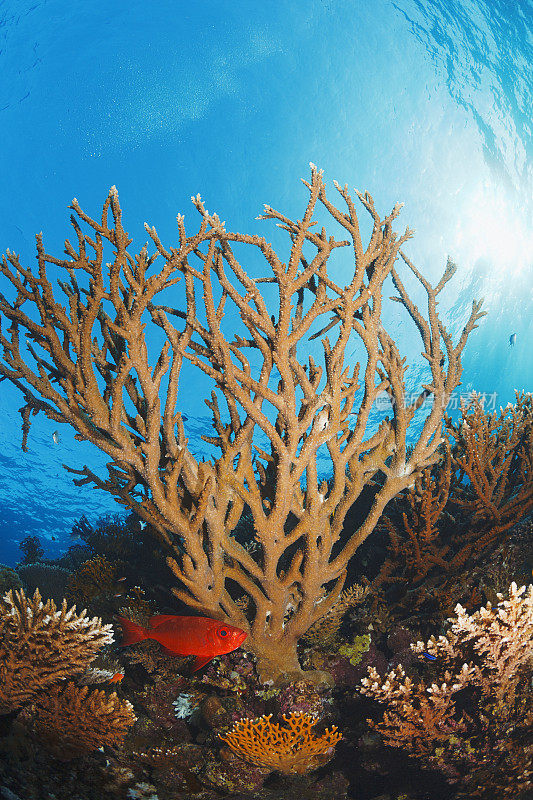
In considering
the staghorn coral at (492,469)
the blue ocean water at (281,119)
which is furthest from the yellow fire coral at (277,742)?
the blue ocean water at (281,119)

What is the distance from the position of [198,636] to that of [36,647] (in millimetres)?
1074

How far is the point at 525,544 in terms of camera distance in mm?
4035

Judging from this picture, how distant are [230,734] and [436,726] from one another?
56.8 inches

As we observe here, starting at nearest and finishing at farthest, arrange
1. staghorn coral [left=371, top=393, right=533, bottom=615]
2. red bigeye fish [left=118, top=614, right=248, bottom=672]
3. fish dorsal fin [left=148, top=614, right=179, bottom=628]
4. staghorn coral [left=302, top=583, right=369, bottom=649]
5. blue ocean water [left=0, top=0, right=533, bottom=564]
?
red bigeye fish [left=118, top=614, right=248, bottom=672], fish dorsal fin [left=148, top=614, right=179, bottom=628], staghorn coral [left=302, top=583, right=369, bottom=649], staghorn coral [left=371, top=393, right=533, bottom=615], blue ocean water [left=0, top=0, right=533, bottom=564]

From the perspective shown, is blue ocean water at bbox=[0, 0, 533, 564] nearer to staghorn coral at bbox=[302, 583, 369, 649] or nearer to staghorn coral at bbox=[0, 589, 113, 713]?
staghorn coral at bbox=[302, 583, 369, 649]

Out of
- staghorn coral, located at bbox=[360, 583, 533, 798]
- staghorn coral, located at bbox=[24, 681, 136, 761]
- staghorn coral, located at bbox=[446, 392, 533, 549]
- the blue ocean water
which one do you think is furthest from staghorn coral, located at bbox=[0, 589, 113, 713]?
the blue ocean water

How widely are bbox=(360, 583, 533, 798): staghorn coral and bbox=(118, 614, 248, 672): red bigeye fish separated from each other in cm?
109

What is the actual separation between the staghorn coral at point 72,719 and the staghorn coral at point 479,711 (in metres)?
1.78

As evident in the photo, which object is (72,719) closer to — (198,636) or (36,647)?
(36,647)

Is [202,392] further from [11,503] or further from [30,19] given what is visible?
[11,503]

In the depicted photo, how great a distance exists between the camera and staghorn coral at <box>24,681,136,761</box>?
8.20 ft

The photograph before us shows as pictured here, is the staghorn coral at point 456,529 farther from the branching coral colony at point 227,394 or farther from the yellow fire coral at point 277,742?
the yellow fire coral at point 277,742

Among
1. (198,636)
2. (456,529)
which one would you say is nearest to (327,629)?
(198,636)

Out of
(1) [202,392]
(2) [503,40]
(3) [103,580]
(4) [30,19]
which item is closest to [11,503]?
(1) [202,392]
